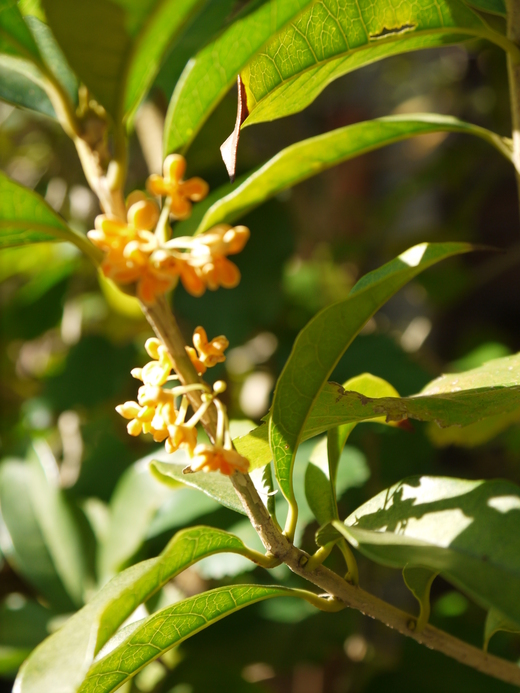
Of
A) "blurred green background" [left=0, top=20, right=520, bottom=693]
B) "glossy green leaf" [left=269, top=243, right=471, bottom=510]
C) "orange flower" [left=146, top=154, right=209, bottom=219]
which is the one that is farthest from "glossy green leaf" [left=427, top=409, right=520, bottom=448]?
"orange flower" [left=146, top=154, right=209, bottom=219]

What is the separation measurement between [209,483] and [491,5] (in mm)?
419

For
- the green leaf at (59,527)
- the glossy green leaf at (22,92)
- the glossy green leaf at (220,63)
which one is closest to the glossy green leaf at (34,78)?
the glossy green leaf at (22,92)

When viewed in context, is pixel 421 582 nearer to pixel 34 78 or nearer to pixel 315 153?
pixel 315 153

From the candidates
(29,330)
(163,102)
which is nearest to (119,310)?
(29,330)

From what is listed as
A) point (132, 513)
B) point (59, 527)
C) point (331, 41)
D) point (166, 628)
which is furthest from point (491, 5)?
point (59, 527)

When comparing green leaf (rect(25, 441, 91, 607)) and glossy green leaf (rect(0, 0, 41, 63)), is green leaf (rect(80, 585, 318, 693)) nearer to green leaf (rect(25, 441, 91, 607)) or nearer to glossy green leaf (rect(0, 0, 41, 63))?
glossy green leaf (rect(0, 0, 41, 63))

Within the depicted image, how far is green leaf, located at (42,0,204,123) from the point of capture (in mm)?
307

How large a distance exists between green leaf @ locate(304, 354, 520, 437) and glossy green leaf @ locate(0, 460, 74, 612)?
0.57 metres

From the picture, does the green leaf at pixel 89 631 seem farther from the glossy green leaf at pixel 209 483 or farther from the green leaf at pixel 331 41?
the green leaf at pixel 331 41

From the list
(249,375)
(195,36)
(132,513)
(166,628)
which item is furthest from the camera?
(249,375)

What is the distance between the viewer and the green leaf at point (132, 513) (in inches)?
29.4

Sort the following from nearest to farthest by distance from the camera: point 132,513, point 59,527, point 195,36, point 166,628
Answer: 1. point 166,628
2. point 195,36
3. point 132,513
4. point 59,527

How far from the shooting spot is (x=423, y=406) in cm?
42

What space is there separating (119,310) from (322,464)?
70 cm
